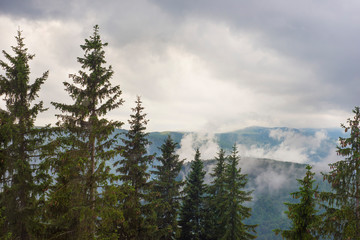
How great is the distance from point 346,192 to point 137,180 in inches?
526

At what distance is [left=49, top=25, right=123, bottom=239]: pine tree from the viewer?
9.91 metres

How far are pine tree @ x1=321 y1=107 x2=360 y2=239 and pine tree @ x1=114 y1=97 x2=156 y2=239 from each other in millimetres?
11539

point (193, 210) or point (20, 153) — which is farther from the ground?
point (20, 153)

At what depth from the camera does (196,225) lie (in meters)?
24.7

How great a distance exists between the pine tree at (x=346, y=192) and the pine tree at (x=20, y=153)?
15.3 m

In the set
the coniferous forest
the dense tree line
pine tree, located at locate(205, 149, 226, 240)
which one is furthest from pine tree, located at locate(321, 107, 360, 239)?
pine tree, located at locate(205, 149, 226, 240)

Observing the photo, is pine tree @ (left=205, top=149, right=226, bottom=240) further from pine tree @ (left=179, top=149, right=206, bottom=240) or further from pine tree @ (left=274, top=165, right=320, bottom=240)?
pine tree @ (left=274, top=165, right=320, bottom=240)

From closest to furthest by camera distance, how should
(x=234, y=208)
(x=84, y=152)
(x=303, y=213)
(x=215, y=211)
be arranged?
(x=84, y=152)
(x=303, y=213)
(x=234, y=208)
(x=215, y=211)

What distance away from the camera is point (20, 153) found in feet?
38.0

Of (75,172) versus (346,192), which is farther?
(346,192)

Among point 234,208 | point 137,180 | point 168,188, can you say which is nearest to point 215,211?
point 234,208

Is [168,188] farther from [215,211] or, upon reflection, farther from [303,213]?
[303,213]

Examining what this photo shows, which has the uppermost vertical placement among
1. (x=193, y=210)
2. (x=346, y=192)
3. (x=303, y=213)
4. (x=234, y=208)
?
(x=346, y=192)

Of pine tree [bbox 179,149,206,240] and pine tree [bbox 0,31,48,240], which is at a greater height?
pine tree [bbox 0,31,48,240]
